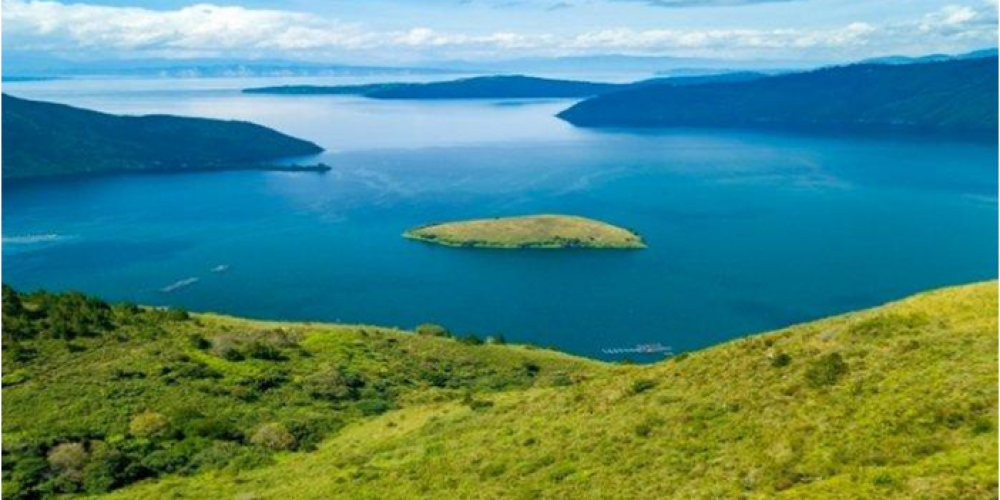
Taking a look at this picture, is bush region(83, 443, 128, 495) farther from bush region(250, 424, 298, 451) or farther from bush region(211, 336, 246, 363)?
bush region(211, 336, 246, 363)

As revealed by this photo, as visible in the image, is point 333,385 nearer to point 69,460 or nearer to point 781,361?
point 69,460

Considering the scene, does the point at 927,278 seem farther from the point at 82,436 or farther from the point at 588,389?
the point at 82,436

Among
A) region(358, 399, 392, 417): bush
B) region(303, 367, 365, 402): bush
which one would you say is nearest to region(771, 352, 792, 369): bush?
region(358, 399, 392, 417): bush

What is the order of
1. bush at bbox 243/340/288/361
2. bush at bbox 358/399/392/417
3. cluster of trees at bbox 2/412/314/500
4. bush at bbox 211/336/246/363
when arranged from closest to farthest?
cluster of trees at bbox 2/412/314/500
bush at bbox 358/399/392/417
bush at bbox 211/336/246/363
bush at bbox 243/340/288/361

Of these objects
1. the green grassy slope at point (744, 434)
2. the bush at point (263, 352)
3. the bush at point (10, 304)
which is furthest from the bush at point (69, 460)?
the bush at point (10, 304)

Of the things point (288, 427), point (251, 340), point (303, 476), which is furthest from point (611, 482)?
point (251, 340)

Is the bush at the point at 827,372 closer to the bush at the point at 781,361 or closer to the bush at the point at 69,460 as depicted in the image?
the bush at the point at 781,361
